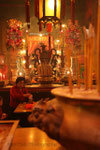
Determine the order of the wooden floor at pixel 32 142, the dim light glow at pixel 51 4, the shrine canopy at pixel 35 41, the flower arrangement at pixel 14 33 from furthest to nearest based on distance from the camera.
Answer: the shrine canopy at pixel 35 41, the flower arrangement at pixel 14 33, the dim light glow at pixel 51 4, the wooden floor at pixel 32 142

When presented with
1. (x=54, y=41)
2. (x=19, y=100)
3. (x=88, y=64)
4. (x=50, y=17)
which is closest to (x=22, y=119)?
(x=19, y=100)

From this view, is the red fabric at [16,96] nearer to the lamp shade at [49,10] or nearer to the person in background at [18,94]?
the person in background at [18,94]

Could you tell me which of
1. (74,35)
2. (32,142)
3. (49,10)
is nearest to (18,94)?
(49,10)

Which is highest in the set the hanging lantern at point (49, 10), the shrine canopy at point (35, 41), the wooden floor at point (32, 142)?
the shrine canopy at point (35, 41)

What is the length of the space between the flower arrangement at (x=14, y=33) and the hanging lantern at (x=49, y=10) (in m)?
4.93

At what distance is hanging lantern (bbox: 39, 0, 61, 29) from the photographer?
2694 millimetres

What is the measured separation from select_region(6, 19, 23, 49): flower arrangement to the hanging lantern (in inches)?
194

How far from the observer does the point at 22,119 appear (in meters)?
3.35

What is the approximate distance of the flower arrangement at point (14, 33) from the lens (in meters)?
7.55

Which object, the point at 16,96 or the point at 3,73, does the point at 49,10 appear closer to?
the point at 16,96

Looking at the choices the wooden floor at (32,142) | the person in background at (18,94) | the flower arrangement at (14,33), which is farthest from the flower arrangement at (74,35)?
the wooden floor at (32,142)

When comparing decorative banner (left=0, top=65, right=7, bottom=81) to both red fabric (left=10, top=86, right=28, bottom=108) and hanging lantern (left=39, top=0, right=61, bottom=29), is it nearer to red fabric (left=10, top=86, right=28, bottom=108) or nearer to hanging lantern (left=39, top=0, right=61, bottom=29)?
red fabric (left=10, top=86, right=28, bottom=108)

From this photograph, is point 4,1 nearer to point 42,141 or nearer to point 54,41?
point 54,41

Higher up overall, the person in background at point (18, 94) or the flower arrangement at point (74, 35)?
the flower arrangement at point (74, 35)
